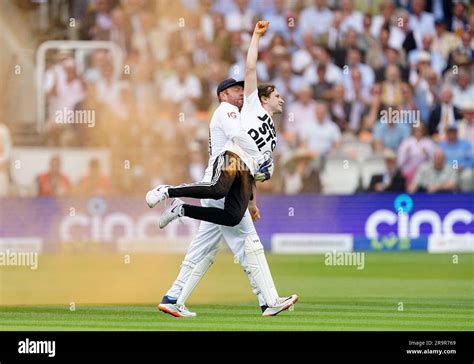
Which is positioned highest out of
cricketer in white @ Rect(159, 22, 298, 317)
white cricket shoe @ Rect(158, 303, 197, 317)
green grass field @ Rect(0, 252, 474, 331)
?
cricketer in white @ Rect(159, 22, 298, 317)

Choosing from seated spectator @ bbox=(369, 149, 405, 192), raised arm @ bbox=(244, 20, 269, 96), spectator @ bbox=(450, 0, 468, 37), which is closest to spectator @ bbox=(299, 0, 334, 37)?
spectator @ bbox=(450, 0, 468, 37)

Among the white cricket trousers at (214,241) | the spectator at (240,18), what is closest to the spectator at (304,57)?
the spectator at (240,18)

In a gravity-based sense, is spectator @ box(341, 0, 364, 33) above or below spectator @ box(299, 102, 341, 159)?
above

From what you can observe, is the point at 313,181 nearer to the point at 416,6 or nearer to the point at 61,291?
the point at 416,6

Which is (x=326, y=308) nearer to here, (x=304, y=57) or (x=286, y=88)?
(x=286, y=88)

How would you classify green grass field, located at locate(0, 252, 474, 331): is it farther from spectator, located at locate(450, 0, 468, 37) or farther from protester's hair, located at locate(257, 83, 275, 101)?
spectator, located at locate(450, 0, 468, 37)

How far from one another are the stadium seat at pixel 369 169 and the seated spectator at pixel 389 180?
0.08m

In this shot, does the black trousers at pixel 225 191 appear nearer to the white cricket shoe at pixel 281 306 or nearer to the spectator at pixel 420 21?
the white cricket shoe at pixel 281 306

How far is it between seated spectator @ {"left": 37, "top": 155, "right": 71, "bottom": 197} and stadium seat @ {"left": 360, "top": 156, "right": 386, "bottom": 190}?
5020mm

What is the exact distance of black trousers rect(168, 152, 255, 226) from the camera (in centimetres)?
1266

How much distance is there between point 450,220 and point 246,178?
10.3 m

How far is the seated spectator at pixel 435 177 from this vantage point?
2292cm

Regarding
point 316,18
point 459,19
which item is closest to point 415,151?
point 316,18

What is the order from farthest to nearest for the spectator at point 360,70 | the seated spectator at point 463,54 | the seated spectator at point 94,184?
the seated spectator at point 463,54
the spectator at point 360,70
the seated spectator at point 94,184
